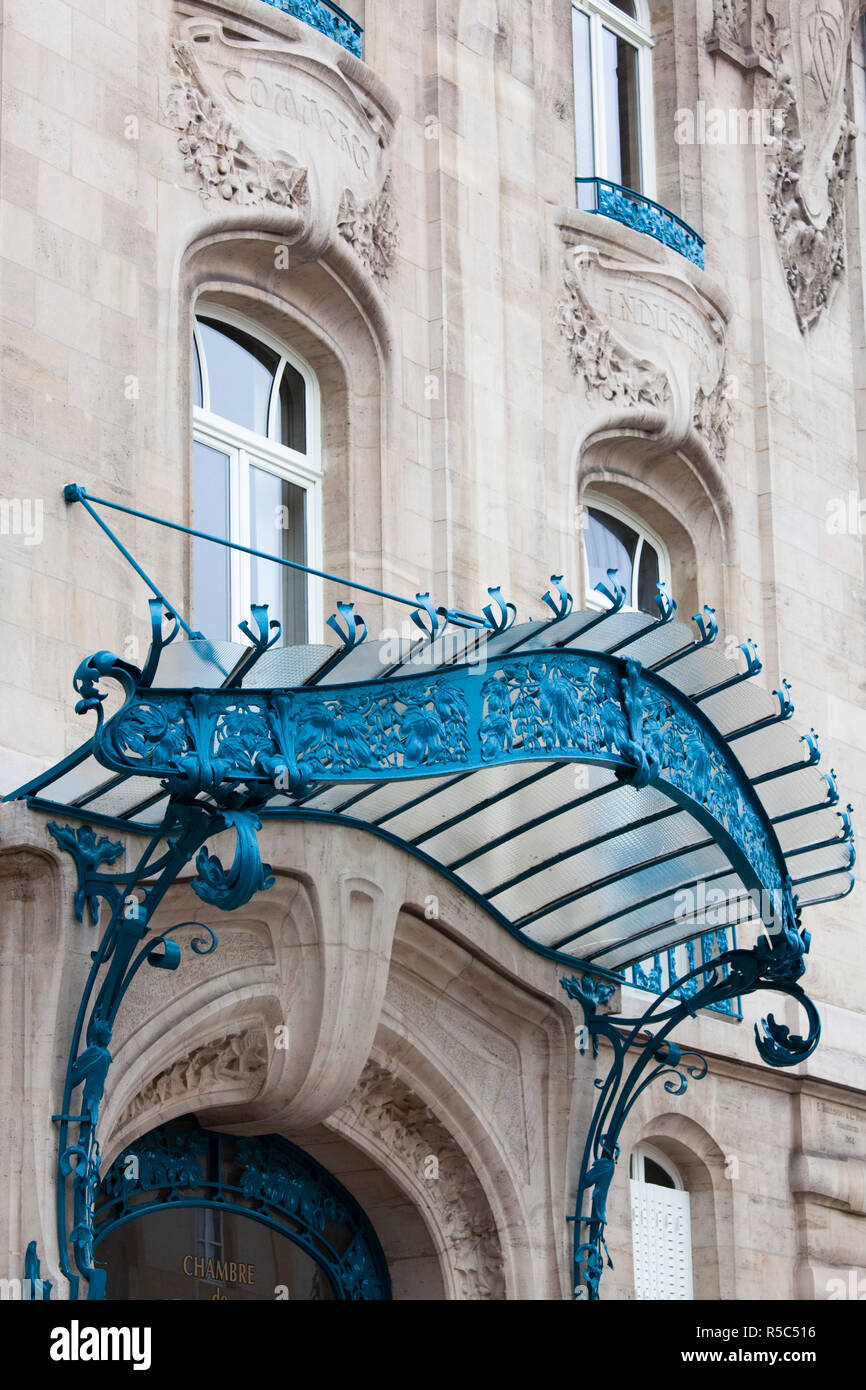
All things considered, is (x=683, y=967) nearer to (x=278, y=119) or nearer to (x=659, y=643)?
(x=659, y=643)

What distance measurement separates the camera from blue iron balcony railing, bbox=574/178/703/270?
15156 mm

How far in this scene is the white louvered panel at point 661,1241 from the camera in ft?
44.7

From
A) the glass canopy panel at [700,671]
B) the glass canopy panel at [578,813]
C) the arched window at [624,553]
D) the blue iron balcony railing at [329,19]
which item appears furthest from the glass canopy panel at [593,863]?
the blue iron balcony railing at [329,19]

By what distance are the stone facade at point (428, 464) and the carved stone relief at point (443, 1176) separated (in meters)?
0.02

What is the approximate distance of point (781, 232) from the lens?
1703 cm

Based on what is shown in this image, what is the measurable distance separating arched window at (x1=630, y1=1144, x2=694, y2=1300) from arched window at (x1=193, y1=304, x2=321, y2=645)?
3.83 metres

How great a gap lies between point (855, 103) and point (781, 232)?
2.00m

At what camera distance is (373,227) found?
518 inches

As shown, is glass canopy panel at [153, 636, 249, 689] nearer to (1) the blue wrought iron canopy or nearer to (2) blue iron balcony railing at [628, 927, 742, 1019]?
(1) the blue wrought iron canopy

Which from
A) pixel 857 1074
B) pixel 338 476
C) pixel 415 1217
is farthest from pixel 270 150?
pixel 857 1074

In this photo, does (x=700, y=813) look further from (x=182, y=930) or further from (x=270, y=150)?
(x=270, y=150)

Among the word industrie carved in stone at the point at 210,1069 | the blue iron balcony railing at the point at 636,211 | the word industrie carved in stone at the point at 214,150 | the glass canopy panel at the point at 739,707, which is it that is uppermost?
the blue iron balcony railing at the point at 636,211

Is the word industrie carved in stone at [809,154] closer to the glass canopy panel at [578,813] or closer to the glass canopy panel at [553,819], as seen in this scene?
the glass canopy panel at [578,813]

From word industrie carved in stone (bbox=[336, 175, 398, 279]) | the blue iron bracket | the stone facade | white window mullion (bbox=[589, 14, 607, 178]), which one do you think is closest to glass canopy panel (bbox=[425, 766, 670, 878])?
the stone facade
